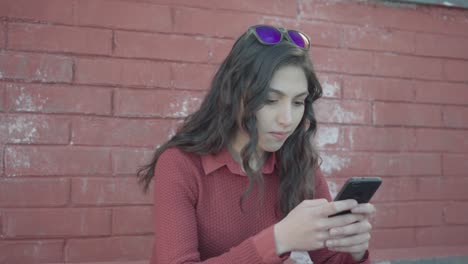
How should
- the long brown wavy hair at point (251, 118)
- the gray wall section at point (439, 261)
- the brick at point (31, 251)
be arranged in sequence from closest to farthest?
the long brown wavy hair at point (251, 118) < the brick at point (31, 251) < the gray wall section at point (439, 261)

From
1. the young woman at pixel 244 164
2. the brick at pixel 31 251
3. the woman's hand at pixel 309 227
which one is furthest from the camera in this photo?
the brick at pixel 31 251

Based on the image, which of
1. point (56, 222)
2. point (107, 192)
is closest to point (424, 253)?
point (107, 192)

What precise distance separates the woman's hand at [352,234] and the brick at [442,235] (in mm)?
2055

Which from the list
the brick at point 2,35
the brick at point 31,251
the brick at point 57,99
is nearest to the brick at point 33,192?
the brick at point 31,251

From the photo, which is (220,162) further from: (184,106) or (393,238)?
(393,238)

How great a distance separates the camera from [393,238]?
3.46 meters

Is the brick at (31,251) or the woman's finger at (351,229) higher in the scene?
the woman's finger at (351,229)

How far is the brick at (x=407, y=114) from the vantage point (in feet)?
11.3

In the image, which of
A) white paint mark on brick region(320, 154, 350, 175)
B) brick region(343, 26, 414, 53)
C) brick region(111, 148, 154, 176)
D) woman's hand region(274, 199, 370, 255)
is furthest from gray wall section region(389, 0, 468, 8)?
woman's hand region(274, 199, 370, 255)

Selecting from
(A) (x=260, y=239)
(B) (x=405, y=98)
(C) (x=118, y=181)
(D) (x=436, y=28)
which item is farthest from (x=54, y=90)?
(D) (x=436, y=28)

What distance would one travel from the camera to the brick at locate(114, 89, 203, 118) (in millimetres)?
2865

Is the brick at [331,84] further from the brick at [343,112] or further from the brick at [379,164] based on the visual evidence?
the brick at [379,164]

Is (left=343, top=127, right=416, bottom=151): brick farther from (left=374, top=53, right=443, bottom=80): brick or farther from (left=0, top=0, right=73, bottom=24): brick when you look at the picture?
(left=0, top=0, right=73, bottom=24): brick

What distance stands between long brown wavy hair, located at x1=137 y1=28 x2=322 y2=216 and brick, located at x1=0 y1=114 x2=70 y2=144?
0.85 meters
